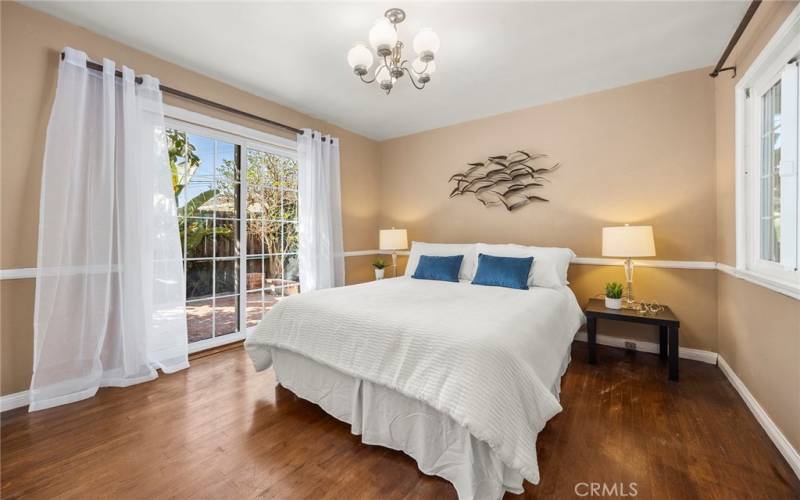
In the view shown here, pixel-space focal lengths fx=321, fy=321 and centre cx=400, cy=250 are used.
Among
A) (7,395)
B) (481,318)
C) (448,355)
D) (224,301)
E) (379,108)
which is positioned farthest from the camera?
(379,108)

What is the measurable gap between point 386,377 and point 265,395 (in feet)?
3.80

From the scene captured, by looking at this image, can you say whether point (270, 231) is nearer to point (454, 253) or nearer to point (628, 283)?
point (454, 253)

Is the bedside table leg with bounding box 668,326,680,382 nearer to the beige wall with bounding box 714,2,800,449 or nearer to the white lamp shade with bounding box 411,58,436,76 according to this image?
the beige wall with bounding box 714,2,800,449

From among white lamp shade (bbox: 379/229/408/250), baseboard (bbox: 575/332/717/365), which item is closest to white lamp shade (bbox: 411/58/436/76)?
white lamp shade (bbox: 379/229/408/250)

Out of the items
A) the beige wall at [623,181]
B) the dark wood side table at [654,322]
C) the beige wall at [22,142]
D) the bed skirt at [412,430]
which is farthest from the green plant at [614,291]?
the beige wall at [22,142]

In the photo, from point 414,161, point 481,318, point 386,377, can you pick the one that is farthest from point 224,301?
point 414,161

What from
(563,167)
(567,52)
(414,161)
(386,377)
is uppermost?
(567,52)

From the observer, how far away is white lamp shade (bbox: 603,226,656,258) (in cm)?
262

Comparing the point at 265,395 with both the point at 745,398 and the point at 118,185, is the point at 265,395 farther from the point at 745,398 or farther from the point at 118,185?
the point at 745,398

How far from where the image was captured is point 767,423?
1773mm

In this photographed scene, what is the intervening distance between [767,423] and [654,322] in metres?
0.82

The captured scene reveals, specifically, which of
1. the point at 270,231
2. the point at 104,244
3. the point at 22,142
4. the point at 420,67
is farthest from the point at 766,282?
the point at 22,142

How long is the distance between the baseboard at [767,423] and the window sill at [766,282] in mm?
722

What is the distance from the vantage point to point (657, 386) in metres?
2.34
